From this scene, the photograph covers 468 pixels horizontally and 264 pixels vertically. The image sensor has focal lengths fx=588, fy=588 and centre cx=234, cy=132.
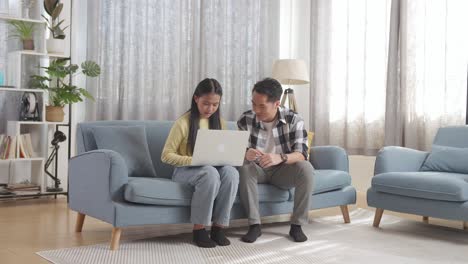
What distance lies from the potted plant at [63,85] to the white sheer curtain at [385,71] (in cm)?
234

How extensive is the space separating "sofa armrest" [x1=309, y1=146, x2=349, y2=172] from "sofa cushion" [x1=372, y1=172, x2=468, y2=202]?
0.29 meters

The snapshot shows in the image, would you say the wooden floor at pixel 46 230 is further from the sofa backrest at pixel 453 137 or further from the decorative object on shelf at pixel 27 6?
the decorative object on shelf at pixel 27 6

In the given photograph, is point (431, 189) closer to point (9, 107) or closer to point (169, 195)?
point (169, 195)

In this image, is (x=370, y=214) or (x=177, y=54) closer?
(x=370, y=214)

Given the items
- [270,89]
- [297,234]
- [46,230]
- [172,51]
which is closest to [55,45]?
[172,51]

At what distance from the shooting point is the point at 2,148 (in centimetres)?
464

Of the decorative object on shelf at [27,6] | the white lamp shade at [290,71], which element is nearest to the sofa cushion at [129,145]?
the decorative object on shelf at [27,6]

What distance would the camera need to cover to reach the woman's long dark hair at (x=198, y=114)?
10.4 ft

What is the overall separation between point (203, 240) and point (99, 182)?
623 mm

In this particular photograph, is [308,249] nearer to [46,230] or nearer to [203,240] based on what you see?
[203,240]

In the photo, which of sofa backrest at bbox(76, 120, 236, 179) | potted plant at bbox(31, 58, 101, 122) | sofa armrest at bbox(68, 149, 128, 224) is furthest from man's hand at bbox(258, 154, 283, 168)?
potted plant at bbox(31, 58, 101, 122)

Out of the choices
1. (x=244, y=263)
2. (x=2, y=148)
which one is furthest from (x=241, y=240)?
(x=2, y=148)

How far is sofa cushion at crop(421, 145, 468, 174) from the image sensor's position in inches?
152

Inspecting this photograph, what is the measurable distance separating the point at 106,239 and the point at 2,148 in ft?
5.96
